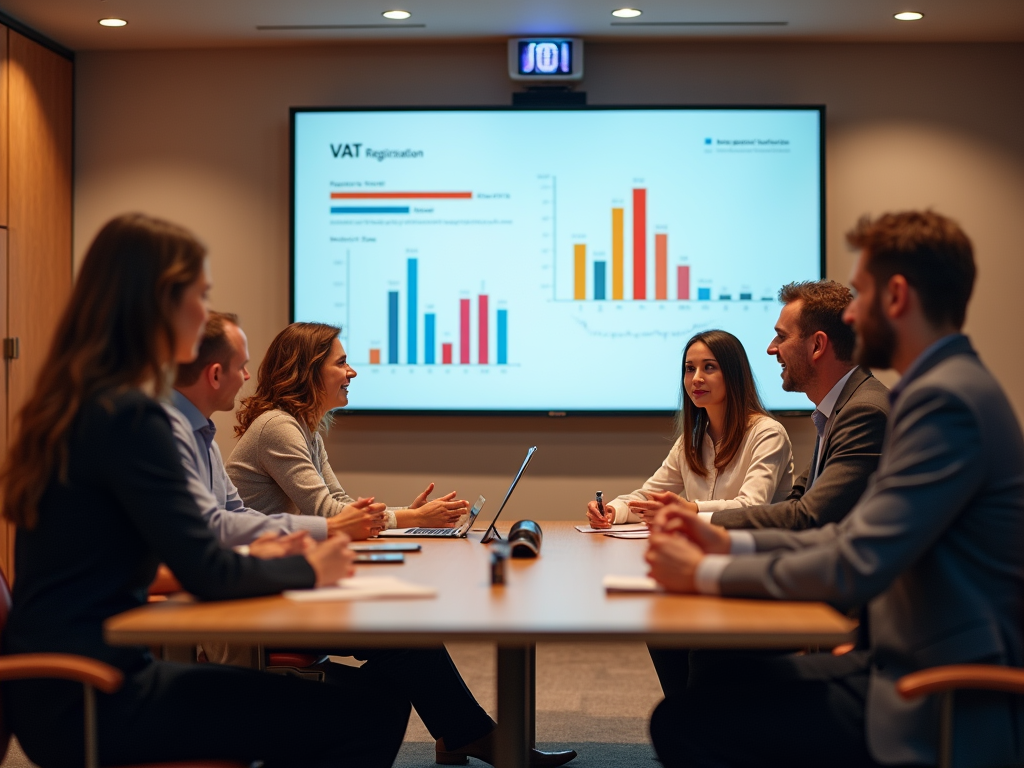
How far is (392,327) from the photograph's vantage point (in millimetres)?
5016

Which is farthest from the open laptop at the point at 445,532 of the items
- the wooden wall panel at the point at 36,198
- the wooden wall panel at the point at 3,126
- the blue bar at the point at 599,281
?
the wooden wall panel at the point at 3,126

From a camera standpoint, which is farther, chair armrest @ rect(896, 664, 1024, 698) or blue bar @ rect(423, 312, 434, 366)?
blue bar @ rect(423, 312, 434, 366)

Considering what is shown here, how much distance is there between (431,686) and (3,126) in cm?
324

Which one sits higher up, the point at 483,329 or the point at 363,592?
the point at 483,329

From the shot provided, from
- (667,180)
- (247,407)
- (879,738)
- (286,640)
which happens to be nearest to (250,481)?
(247,407)

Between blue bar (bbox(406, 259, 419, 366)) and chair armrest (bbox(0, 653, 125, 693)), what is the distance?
338 cm

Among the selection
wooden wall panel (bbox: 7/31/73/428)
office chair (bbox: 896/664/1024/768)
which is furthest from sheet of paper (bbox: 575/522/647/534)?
wooden wall panel (bbox: 7/31/73/428)

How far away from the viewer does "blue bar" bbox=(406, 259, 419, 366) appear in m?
5.01

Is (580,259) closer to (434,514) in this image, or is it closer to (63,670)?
(434,514)

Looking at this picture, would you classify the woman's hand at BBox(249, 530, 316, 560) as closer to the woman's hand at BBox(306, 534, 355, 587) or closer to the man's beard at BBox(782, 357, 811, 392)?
the woman's hand at BBox(306, 534, 355, 587)

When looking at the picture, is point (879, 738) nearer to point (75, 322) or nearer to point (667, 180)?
point (75, 322)

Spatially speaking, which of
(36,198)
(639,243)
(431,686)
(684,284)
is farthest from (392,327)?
(431,686)

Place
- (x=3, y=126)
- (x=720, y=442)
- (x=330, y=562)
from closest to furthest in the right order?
(x=330, y=562) < (x=720, y=442) < (x=3, y=126)

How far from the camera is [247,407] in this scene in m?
3.39
